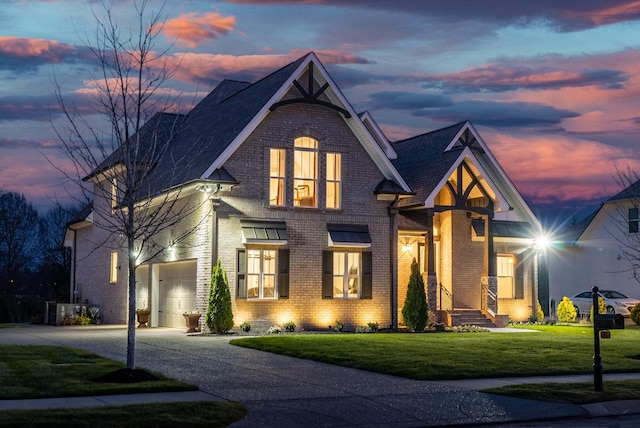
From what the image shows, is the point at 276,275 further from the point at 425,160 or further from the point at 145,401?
the point at 145,401

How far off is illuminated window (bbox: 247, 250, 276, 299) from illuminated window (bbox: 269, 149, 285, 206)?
6.17ft

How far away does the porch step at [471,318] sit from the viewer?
1335 inches

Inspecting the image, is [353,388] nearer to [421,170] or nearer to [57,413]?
[57,413]

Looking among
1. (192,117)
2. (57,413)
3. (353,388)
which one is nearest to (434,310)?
(192,117)

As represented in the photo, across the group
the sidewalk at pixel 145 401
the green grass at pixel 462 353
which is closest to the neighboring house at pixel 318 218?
the green grass at pixel 462 353

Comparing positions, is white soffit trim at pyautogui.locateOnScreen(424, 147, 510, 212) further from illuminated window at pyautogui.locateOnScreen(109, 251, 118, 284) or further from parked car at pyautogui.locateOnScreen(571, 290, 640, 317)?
illuminated window at pyautogui.locateOnScreen(109, 251, 118, 284)

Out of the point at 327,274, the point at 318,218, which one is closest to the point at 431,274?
the point at 327,274

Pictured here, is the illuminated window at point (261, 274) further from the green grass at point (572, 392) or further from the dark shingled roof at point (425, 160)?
the green grass at point (572, 392)

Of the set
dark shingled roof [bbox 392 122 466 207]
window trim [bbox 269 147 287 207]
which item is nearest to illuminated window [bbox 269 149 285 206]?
window trim [bbox 269 147 287 207]

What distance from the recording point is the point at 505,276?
37.7 metres

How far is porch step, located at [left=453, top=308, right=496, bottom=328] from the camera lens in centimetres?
3391

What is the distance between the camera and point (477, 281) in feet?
118

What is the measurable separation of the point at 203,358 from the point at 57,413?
811 cm

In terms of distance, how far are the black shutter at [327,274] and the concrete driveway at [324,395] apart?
9.98m
